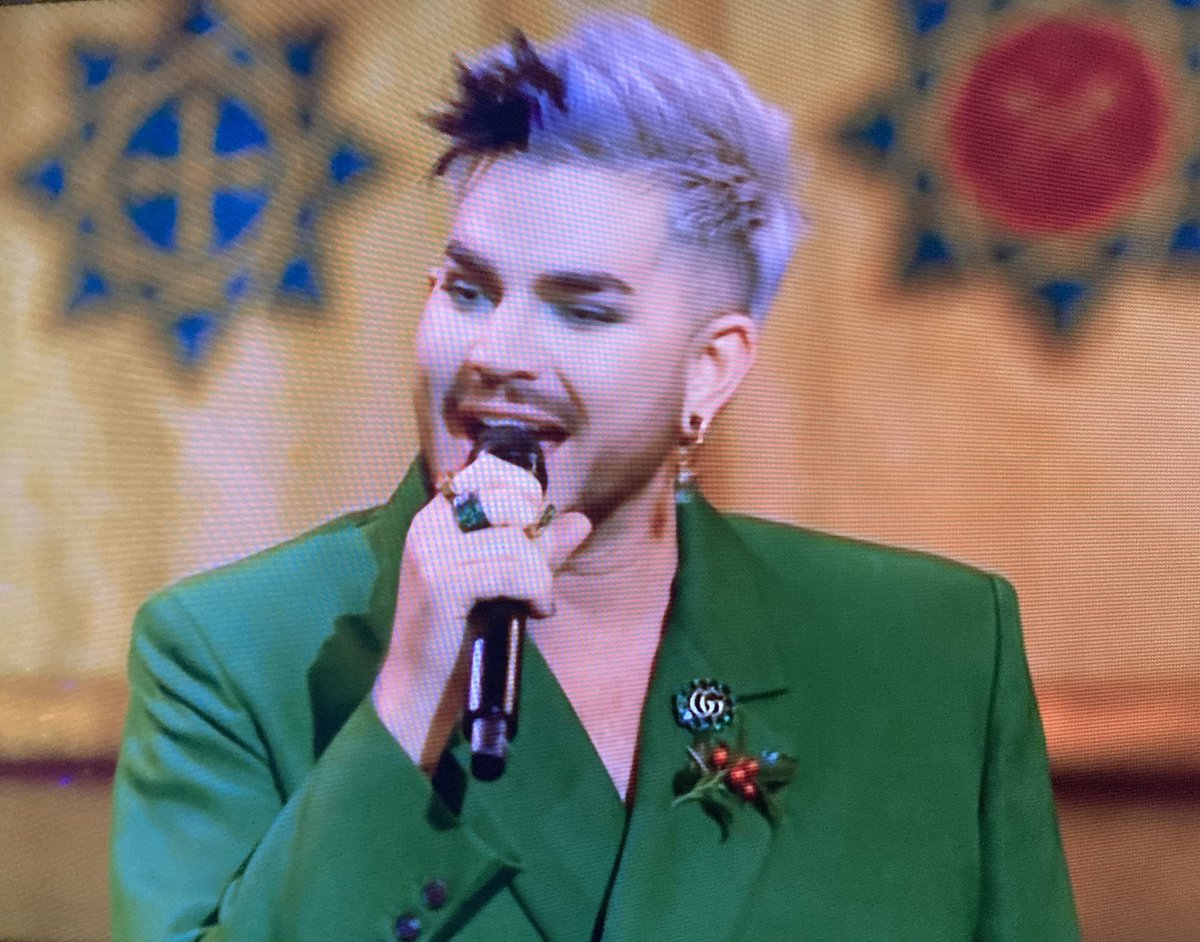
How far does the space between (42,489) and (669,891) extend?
73 centimetres

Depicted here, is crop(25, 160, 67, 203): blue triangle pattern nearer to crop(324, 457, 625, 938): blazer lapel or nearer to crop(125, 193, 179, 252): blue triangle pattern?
crop(125, 193, 179, 252): blue triangle pattern

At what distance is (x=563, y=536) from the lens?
90 centimetres

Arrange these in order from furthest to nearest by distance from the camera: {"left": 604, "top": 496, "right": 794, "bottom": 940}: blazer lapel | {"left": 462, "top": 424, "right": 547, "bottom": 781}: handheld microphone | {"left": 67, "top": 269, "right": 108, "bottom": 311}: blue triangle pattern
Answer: {"left": 67, "top": 269, "right": 108, "bottom": 311}: blue triangle pattern < {"left": 604, "top": 496, "right": 794, "bottom": 940}: blazer lapel < {"left": 462, "top": 424, "right": 547, "bottom": 781}: handheld microphone

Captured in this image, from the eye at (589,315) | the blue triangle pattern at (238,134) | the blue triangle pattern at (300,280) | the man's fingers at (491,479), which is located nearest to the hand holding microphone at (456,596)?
the man's fingers at (491,479)

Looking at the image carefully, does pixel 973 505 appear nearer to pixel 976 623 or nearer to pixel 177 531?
pixel 976 623

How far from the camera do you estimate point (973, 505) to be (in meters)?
0.99

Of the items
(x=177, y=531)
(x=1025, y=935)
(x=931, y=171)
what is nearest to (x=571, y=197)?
(x=931, y=171)

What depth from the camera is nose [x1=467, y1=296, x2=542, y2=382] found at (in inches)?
34.6

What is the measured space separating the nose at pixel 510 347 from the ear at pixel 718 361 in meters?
0.16

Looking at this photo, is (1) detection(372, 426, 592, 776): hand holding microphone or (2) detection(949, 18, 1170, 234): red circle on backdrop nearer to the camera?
(1) detection(372, 426, 592, 776): hand holding microphone

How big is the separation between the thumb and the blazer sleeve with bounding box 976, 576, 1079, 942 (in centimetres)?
44

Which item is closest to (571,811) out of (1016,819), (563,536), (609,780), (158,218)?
(609,780)

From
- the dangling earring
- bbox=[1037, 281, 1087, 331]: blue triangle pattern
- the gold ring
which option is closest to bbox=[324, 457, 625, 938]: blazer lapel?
the gold ring

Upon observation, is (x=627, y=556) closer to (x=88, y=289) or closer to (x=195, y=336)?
(x=195, y=336)
